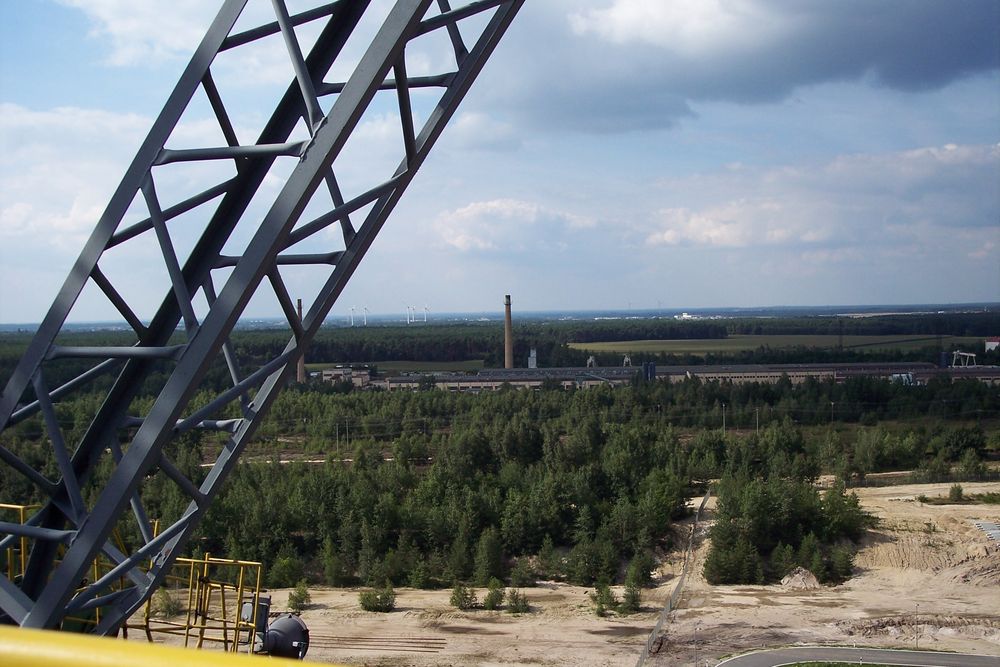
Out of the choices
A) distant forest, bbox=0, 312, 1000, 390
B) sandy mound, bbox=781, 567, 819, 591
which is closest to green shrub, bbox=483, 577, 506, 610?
sandy mound, bbox=781, 567, 819, 591

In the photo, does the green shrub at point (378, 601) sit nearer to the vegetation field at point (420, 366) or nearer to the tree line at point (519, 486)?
the tree line at point (519, 486)

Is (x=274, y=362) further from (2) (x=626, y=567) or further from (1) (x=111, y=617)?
(2) (x=626, y=567)

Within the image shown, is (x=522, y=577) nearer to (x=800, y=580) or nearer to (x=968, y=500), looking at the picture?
(x=800, y=580)

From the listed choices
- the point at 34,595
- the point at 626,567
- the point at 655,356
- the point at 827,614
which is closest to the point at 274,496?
the point at 626,567

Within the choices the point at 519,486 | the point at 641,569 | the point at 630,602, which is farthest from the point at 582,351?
the point at 630,602

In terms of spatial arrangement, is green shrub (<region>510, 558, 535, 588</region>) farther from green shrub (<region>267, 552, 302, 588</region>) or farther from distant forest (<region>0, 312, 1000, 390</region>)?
distant forest (<region>0, 312, 1000, 390</region>)
